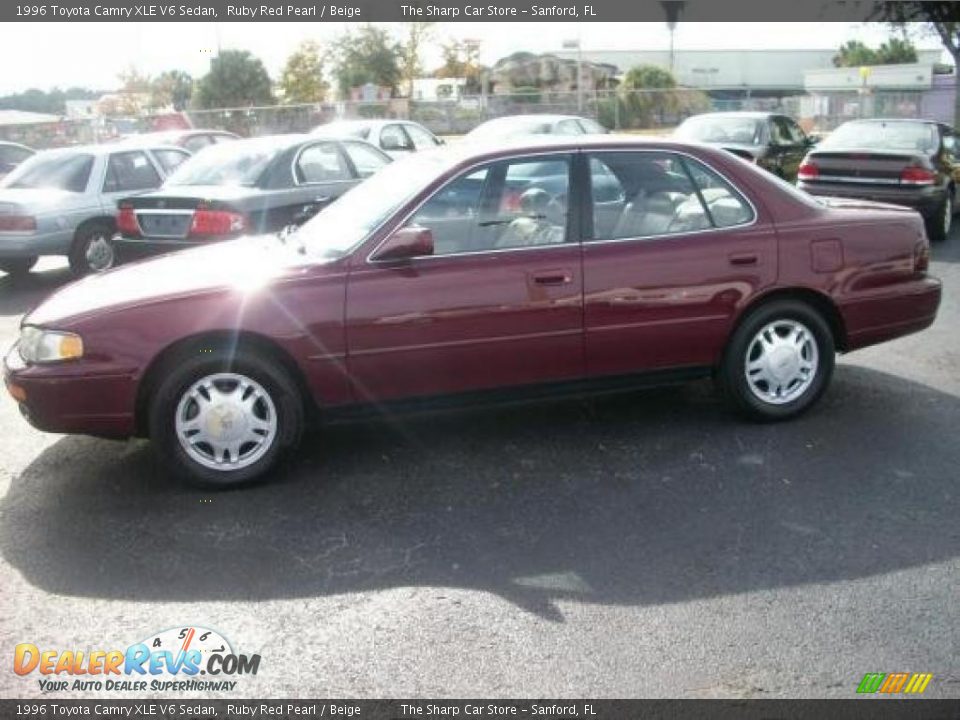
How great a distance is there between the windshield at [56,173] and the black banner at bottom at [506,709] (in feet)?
29.7

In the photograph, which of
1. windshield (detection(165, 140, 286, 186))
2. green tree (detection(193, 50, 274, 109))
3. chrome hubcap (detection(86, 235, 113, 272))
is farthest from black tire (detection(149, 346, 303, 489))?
green tree (detection(193, 50, 274, 109))

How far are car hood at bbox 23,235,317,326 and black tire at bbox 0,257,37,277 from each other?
648 cm

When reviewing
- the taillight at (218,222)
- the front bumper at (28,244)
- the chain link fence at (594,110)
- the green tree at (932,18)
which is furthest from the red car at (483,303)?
the chain link fence at (594,110)

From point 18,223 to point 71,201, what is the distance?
626mm

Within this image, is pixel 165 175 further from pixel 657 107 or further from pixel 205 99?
pixel 205 99

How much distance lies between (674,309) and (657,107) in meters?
29.8

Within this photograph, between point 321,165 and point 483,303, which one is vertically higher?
point 321,165

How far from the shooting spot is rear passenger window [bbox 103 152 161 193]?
36.3 feet

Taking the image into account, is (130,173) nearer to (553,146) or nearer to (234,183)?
(234,183)

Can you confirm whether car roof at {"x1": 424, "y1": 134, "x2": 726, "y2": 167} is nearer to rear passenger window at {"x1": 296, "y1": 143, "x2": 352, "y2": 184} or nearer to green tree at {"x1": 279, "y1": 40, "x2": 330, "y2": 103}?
rear passenger window at {"x1": 296, "y1": 143, "x2": 352, "y2": 184}

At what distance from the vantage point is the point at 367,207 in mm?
5020

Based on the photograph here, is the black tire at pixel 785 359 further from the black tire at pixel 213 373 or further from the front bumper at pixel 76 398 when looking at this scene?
the front bumper at pixel 76 398

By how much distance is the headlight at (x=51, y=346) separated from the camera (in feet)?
14.2

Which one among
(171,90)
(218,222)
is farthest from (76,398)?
(171,90)
